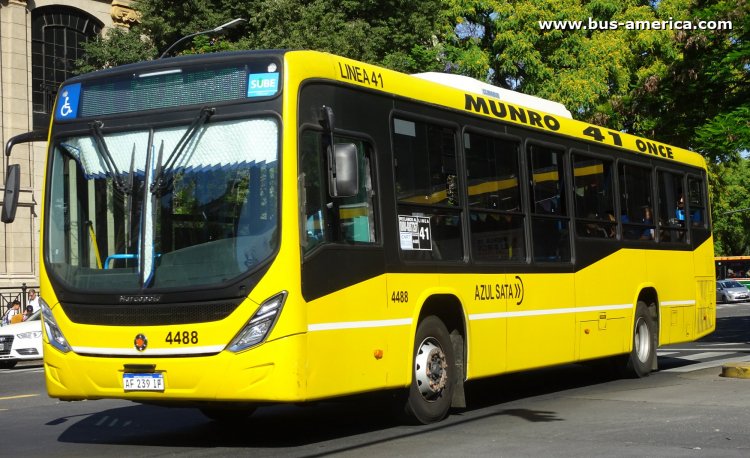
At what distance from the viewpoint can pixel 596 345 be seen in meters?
14.7

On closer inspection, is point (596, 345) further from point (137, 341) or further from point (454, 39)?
point (454, 39)

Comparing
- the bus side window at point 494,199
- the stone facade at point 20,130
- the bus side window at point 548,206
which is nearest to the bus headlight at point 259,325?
the bus side window at point 494,199

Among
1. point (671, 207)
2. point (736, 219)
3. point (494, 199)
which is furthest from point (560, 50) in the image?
point (736, 219)

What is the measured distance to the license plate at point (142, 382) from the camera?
940 cm

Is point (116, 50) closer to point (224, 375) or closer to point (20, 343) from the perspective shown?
point (20, 343)

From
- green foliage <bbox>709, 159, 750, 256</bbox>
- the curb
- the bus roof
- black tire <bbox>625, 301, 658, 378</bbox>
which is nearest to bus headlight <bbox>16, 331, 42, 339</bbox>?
black tire <bbox>625, 301, 658, 378</bbox>

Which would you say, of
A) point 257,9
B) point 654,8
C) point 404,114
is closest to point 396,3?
point 257,9

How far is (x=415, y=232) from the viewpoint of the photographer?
1100 centimetres

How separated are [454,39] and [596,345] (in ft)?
96.2

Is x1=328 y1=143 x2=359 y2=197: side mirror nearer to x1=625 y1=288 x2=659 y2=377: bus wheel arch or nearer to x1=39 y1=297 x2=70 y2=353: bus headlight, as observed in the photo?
x1=39 y1=297 x2=70 y2=353: bus headlight

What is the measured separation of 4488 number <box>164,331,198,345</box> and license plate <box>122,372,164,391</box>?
29 cm

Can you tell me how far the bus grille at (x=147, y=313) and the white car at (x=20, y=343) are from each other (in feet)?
50.2

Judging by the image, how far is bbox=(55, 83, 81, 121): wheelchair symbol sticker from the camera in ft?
34.2

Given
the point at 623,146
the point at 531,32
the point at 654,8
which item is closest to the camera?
the point at 623,146
